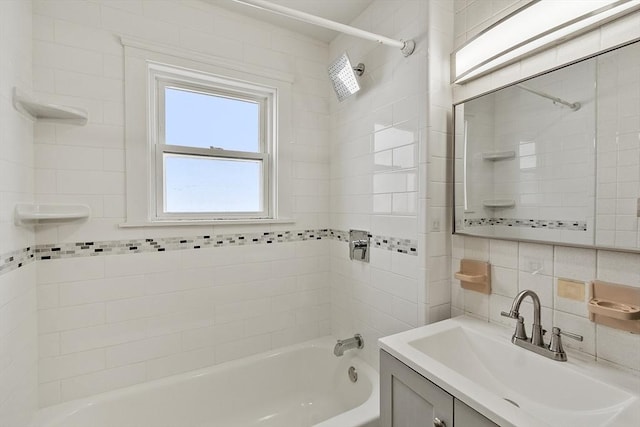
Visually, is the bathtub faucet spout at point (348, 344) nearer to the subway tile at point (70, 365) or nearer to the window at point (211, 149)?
the window at point (211, 149)

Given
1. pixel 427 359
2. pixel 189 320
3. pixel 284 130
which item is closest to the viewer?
pixel 427 359

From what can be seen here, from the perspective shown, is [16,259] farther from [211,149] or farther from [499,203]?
[499,203]

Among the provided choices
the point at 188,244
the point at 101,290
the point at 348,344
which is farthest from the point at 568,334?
the point at 101,290

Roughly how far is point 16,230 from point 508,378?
206cm

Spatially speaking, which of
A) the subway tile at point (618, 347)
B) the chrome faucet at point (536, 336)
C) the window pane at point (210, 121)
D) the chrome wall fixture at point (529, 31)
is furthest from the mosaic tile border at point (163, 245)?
Result: the chrome wall fixture at point (529, 31)

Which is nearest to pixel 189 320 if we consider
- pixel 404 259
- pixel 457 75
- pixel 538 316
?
pixel 404 259

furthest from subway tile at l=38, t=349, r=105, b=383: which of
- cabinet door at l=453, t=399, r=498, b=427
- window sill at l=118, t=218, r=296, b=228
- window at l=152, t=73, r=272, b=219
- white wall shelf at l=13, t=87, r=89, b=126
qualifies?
cabinet door at l=453, t=399, r=498, b=427

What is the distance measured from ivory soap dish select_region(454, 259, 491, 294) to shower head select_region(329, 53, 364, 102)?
1162 millimetres

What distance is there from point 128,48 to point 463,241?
2016mm

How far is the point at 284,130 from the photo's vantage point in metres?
2.07

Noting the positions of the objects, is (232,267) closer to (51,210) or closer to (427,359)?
(51,210)

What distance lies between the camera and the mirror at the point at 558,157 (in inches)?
37.6

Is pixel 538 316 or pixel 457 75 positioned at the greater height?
pixel 457 75

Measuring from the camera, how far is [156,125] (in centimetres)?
179
